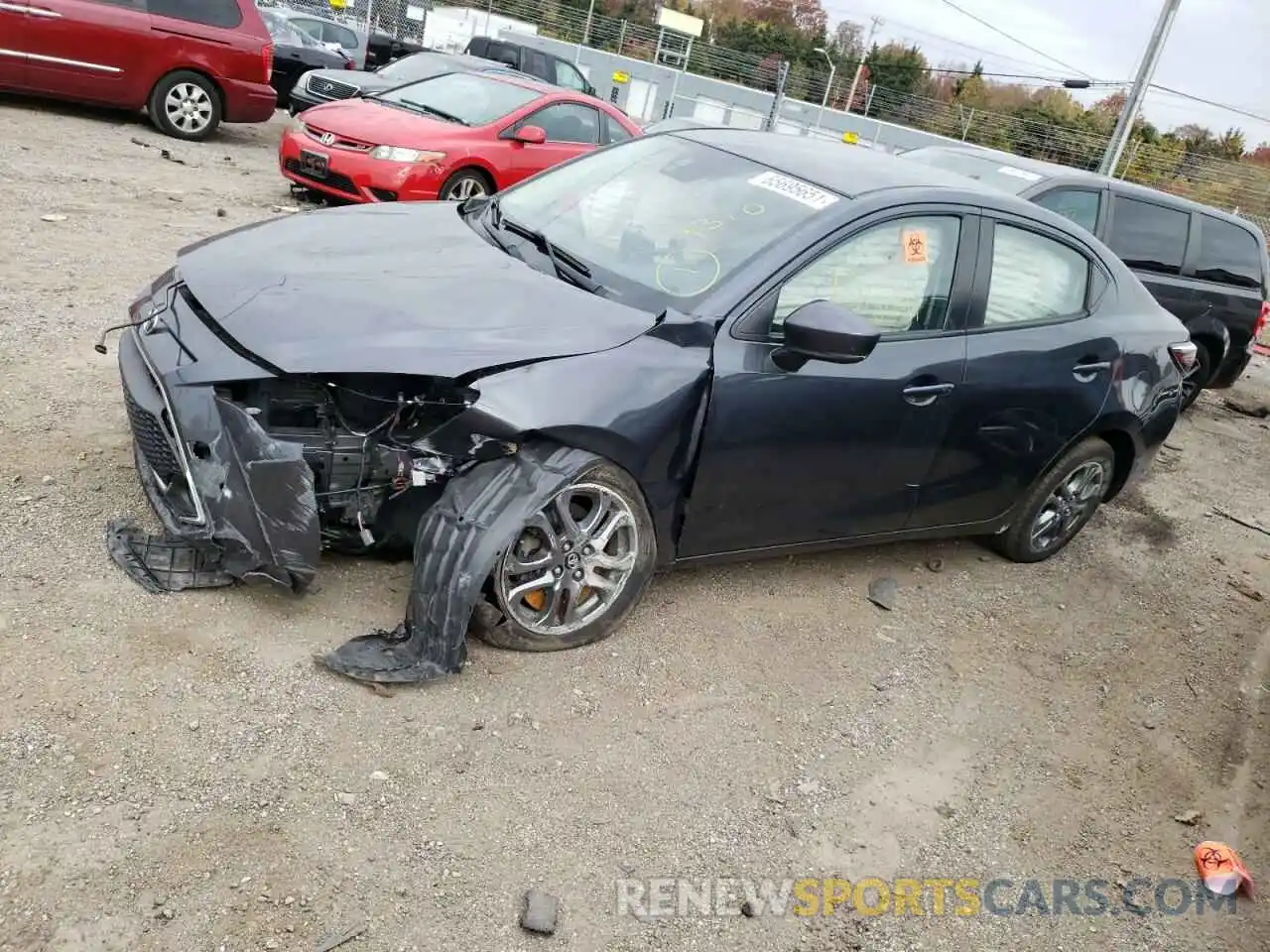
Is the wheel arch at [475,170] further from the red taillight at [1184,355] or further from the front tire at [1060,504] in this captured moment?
the red taillight at [1184,355]

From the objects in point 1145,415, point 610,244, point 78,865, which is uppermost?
point 610,244

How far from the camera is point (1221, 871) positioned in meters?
3.25

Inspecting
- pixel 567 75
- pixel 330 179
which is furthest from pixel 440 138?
pixel 567 75

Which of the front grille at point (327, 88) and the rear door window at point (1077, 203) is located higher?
the rear door window at point (1077, 203)

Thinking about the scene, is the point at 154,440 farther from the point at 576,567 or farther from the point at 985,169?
the point at 985,169

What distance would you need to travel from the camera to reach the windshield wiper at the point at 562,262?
357 cm

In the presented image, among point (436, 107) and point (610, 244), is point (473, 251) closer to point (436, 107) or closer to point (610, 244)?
point (610, 244)

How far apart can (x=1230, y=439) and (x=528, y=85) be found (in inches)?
275

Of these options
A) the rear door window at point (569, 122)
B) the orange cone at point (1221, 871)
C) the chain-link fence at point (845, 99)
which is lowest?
the orange cone at point (1221, 871)

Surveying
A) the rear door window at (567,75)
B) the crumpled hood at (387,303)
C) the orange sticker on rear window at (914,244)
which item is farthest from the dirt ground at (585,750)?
the rear door window at (567,75)

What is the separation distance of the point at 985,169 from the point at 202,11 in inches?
306

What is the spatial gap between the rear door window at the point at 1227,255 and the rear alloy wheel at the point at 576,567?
6.59 m

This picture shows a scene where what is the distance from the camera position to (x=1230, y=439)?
27.9ft

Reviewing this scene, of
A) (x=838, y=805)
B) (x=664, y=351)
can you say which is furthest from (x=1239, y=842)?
(x=664, y=351)
